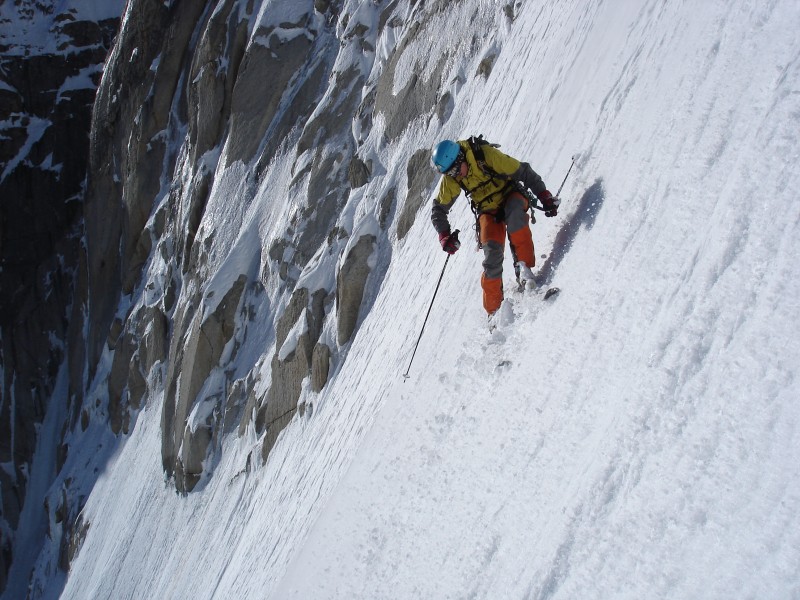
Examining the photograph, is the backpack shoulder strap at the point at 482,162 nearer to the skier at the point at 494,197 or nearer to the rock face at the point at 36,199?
the skier at the point at 494,197

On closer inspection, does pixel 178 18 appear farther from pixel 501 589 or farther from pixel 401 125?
pixel 501 589

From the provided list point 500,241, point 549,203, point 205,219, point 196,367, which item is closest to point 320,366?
point 196,367

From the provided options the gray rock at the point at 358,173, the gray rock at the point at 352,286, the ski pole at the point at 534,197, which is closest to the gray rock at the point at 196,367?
the gray rock at the point at 358,173

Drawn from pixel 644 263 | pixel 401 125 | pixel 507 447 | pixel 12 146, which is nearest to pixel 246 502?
pixel 401 125

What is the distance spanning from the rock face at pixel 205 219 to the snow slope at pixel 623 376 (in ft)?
24.0

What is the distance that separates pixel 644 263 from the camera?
453 cm

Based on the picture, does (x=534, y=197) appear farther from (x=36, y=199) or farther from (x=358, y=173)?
(x=36, y=199)

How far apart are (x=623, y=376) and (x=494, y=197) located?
3.19 m

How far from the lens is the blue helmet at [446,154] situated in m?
6.55

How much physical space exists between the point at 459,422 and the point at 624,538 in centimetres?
264

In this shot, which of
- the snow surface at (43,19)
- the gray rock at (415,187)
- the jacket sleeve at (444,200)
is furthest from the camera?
the snow surface at (43,19)

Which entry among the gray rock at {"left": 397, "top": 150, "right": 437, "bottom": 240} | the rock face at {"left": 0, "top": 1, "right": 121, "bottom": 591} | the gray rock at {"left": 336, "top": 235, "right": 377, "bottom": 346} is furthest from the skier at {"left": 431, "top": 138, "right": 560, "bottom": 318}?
the rock face at {"left": 0, "top": 1, "right": 121, "bottom": 591}

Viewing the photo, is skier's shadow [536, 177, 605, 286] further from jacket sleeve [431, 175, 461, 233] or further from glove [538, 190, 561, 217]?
jacket sleeve [431, 175, 461, 233]

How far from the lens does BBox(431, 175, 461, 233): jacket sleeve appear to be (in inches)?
273
